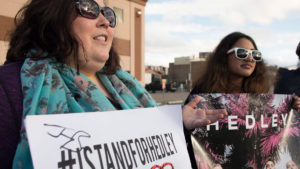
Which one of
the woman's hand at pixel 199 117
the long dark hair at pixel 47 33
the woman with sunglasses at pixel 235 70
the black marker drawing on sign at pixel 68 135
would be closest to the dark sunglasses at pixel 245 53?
the woman with sunglasses at pixel 235 70

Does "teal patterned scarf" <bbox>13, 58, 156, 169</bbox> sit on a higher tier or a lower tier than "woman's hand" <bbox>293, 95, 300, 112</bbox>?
higher

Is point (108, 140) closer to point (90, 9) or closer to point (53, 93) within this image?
point (53, 93)

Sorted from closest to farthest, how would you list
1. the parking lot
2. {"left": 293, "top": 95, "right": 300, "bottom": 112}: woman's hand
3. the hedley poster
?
the hedley poster → {"left": 293, "top": 95, "right": 300, "bottom": 112}: woman's hand → the parking lot

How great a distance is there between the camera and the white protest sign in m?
0.85

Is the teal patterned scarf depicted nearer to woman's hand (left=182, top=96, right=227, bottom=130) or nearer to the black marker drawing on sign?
the black marker drawing on sign

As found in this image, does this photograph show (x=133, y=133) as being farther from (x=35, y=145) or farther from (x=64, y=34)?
(x=64, y=34)

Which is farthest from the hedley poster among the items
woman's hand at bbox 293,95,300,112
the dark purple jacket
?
the dark purple jacket

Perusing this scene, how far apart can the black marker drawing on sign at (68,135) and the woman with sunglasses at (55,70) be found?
134 millimetres

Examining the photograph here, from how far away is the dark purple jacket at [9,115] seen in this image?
969mm

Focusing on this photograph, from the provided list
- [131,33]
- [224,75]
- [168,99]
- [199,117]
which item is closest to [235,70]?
[224,75]

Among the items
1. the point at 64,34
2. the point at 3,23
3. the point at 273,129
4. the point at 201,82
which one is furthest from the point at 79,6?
the point at 3,23

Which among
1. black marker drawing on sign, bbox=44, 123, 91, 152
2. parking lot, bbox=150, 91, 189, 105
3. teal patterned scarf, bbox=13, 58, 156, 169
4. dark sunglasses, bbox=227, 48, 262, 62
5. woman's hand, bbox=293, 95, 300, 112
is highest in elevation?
dark sunglasses, bbox=227, 48, 262, 62

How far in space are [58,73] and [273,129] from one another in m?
1.84

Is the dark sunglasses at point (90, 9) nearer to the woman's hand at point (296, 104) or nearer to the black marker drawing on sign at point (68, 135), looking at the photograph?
the black marker drawing on sign at point (68, 135)
